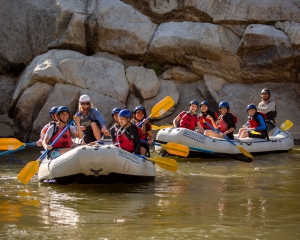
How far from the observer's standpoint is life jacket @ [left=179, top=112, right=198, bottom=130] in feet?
40.1

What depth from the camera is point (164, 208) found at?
6441 mm

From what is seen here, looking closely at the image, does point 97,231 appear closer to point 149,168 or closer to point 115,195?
point 115,195

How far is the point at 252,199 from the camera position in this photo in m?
6.95

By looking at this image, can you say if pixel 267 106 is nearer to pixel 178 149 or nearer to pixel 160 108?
pixel 160 108

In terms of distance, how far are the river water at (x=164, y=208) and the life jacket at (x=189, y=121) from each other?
2.61m

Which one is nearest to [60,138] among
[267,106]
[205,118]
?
[205,118]

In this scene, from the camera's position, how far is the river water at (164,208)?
208 inches

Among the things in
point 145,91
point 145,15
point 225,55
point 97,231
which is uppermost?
point 145,15

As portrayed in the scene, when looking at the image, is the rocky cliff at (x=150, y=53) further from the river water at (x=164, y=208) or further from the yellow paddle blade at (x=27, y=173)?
the yellow paddle blade at (x=27, y=173)

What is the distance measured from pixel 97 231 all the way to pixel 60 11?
12.8m

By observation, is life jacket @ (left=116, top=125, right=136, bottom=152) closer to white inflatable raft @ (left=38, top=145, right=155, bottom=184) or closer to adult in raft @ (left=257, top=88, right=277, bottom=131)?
white inflatable raft @ (left=38, top=145, right=155, bottom=184)

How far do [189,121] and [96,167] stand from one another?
194 inches

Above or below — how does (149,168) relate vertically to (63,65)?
below

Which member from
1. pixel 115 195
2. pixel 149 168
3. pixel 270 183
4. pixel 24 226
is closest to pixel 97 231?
pixel 24 226
